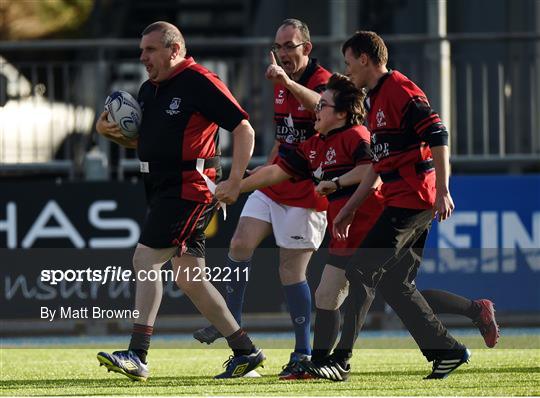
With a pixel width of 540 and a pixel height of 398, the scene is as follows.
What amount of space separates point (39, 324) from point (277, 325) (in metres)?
2.28

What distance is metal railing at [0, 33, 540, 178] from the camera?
14.2 metres

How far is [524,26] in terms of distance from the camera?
16266 millimetres

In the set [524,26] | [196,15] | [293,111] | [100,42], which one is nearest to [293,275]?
[293,111]

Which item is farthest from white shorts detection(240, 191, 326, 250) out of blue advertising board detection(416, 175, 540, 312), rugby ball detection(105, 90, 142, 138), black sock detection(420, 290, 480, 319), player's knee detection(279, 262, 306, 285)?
blue advertising board detection(416, 175, 540, 312)

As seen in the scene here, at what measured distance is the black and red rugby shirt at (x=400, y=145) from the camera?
8039 millimetres

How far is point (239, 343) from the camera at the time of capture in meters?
8.55

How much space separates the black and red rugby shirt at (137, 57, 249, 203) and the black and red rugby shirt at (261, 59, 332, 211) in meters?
0.78

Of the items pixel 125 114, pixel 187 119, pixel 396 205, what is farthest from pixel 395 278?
pixel 125 114

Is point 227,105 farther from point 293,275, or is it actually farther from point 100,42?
point 100,42

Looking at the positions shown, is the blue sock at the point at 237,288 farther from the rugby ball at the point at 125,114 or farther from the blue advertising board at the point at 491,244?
the blue advertising board at the point at 491,244

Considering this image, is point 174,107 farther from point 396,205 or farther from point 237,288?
point 237,288

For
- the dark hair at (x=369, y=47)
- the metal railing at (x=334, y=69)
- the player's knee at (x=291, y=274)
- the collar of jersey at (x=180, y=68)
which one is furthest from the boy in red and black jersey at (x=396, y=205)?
the metal railing at (x=334, y=69)

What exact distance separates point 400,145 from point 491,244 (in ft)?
17.8

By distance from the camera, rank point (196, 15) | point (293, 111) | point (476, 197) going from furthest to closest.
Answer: point (196, 15)
point (476, 197)
point (293, 111)
